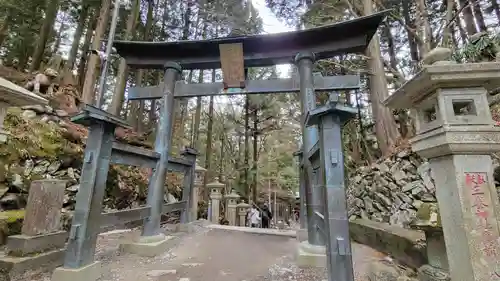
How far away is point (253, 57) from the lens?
5336 mm

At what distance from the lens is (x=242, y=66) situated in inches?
205

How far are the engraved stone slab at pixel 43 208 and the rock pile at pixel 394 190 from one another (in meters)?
5.50

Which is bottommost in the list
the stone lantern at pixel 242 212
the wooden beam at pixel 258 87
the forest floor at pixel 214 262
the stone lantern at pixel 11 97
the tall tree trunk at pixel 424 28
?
the forest floor at pixel 214 262

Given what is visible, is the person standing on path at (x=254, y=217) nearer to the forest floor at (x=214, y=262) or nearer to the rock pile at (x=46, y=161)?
the rock pile at (x=46, y=161)

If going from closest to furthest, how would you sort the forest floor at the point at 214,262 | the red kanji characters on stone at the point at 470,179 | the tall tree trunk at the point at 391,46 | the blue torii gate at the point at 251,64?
the red kanji characters on stone at the point at 470,179
the forest floor at the point at 214,262
the blue torii gate at the point at 251,64
the tall tree trunk at the point at 391,46

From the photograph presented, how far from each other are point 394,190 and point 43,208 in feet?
21.5

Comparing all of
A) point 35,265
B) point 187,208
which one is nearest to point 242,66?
point 187,208

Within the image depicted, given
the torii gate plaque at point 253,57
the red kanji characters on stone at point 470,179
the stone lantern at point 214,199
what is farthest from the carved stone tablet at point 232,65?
the stone lantern at point 214,199

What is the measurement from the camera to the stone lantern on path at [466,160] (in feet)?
6.36

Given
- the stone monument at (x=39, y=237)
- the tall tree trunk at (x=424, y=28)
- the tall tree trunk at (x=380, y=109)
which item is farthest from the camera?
the tall tree trunk at (x=380, y=109)

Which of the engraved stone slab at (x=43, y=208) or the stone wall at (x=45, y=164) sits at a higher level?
the stone wall at (x=45, y=164)

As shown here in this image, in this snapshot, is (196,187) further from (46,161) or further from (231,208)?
(46,161)

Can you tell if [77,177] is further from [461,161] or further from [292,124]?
[292,124]

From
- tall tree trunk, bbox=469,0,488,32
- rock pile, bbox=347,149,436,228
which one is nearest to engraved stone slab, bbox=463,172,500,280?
rock pile, bbox=347,149,436,228
